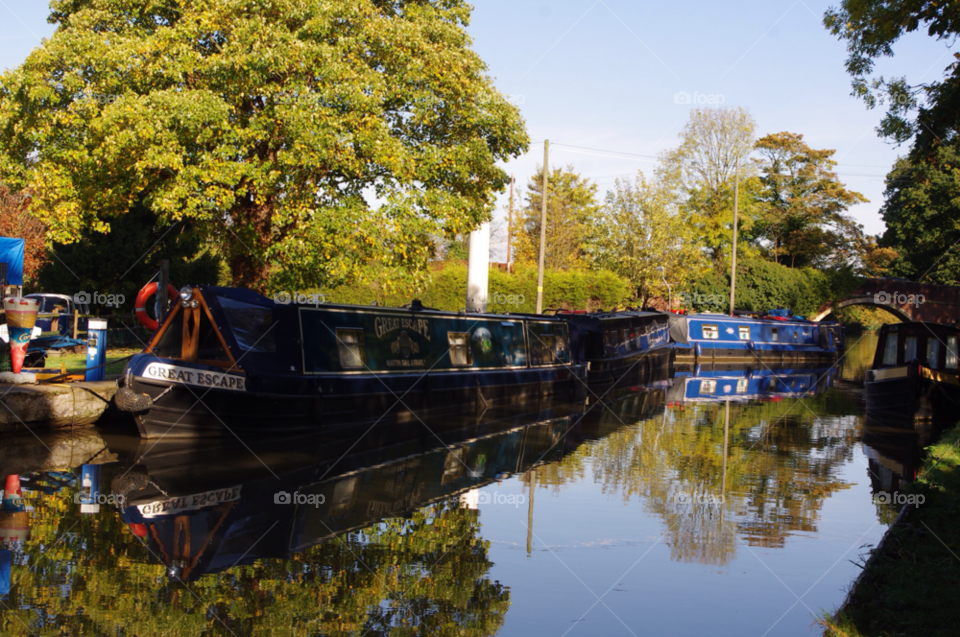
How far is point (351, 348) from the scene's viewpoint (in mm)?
14922

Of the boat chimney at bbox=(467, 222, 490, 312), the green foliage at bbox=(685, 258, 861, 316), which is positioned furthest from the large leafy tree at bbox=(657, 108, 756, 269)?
the boat chimney at bbox=(467, 222, 490, 312)

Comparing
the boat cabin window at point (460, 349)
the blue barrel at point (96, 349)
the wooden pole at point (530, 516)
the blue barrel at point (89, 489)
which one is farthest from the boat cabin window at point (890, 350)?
the blue barrel at point (89, 489)

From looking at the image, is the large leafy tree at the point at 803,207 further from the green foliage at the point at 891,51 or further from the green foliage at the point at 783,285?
the green foliage at the point at 891,51

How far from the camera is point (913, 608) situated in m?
5.57

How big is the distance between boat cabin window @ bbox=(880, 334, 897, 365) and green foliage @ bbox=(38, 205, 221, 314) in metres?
17.9

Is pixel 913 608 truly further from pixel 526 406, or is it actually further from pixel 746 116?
pixel 746 116

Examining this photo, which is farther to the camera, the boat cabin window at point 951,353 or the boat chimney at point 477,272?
the boat chimney at point 477,272

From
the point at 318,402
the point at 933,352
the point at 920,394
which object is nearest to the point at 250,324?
the point at 318,402

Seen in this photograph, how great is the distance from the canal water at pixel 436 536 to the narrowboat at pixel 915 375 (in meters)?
3.67

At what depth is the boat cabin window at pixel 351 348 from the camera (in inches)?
579

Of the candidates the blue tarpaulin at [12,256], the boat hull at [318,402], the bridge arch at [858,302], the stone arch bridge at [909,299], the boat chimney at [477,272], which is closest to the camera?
the boat hull at [318,402]

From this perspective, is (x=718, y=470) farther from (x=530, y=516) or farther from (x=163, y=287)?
(x=163, y=287)

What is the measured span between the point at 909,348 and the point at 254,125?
48.9 ft

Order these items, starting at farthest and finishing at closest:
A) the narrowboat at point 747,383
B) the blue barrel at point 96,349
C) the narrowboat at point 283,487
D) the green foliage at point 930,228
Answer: the green foliage at point 930,228
the narrowboat at point 747,383
the blue barrel at point 96,349
the narrowboat at point 283,487
